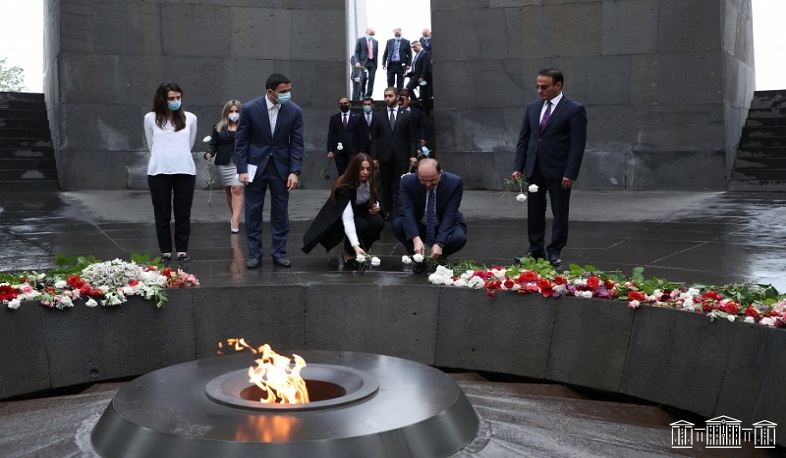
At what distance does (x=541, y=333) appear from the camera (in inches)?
265

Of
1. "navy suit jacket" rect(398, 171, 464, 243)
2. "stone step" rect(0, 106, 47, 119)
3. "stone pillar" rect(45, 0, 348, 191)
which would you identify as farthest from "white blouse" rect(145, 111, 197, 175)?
"stone step" rect(0, 106, 47, 119)

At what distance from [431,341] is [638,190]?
9061mm

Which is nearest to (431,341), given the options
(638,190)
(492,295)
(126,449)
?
Answer: (492,295)

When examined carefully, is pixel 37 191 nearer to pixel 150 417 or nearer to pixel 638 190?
pixel 638 190

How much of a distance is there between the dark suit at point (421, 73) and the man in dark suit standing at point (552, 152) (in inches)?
337

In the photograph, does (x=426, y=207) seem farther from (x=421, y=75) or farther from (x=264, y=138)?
(x=421, y=75)

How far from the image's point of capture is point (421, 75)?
55.3ft

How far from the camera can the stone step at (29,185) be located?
1493 cm

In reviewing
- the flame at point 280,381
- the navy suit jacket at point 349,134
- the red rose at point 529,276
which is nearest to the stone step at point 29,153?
the navy suit jacket at point 349,134

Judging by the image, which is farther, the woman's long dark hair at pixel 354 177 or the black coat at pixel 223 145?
the black coat at pixel 223 145

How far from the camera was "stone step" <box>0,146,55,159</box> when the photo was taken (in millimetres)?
15664

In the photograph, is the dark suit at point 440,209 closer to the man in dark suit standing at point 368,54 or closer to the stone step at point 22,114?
the man in dark suit standing at point 368,54

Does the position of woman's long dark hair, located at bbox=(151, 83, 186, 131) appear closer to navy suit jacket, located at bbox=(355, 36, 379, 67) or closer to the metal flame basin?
the metal flame basin

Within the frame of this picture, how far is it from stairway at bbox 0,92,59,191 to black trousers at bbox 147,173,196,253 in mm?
7549
